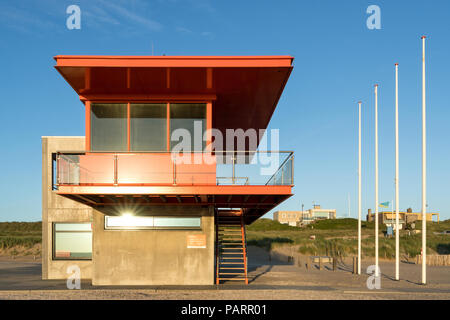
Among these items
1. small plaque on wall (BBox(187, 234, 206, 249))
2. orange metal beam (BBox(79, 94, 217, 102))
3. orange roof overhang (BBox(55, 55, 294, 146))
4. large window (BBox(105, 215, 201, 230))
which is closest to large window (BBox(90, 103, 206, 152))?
orange metal beam (BBox(79, 94, 217, 102))

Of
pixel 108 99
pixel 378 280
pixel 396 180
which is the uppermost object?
pixel 108 99

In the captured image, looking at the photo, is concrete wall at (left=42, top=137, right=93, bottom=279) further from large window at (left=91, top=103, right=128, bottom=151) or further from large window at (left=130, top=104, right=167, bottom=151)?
large window at (left=130, top=104, right=167, bottom=151)

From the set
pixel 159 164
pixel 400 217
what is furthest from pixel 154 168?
pixel 400 217

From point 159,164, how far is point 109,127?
234 cm

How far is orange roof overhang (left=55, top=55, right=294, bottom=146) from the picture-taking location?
12859mm

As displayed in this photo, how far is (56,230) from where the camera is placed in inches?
695

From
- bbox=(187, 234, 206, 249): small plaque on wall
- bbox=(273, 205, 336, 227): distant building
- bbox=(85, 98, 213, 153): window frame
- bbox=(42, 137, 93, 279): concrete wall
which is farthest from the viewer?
bbox=(273, 205, 336, 227): distant building

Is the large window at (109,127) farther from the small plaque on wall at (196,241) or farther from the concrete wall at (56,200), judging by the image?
the small plaque on wall at (196,241)

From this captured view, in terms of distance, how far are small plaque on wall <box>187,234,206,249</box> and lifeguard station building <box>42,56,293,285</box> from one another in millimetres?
36

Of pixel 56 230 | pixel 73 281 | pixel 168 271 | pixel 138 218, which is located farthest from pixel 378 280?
pixel 56 230

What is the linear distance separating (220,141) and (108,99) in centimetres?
932

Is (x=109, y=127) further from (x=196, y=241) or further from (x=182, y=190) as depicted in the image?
(x=196, y=241)

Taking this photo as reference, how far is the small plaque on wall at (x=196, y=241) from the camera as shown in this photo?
48.6 ft
